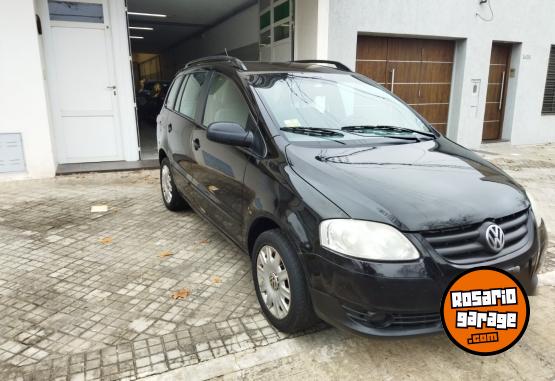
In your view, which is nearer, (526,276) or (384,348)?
(526,276)

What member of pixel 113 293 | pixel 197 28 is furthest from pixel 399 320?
pixel 197 28

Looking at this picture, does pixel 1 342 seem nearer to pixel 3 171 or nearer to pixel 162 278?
pixel 162 278

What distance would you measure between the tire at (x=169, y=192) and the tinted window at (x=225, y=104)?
4.50 ft

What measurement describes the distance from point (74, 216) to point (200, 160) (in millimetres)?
2204

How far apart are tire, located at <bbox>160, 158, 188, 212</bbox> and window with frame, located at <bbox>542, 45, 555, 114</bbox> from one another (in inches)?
431

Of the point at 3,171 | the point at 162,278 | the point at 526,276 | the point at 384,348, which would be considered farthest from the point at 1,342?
the point at 3,171

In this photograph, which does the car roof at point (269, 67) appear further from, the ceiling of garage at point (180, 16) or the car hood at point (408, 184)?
the ceiling of garage at point (180, 16)

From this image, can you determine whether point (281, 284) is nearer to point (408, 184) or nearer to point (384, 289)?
point (384, 289)

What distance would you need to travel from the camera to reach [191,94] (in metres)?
4.32

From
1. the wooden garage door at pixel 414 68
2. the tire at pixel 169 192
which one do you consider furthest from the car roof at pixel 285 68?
the wooden garage door at pixel 414 68

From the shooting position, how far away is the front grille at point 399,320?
215 centimetres

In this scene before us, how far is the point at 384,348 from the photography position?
2.57 meters

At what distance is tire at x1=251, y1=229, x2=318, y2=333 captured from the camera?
2.41 metres

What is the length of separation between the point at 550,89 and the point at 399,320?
1214 cm
